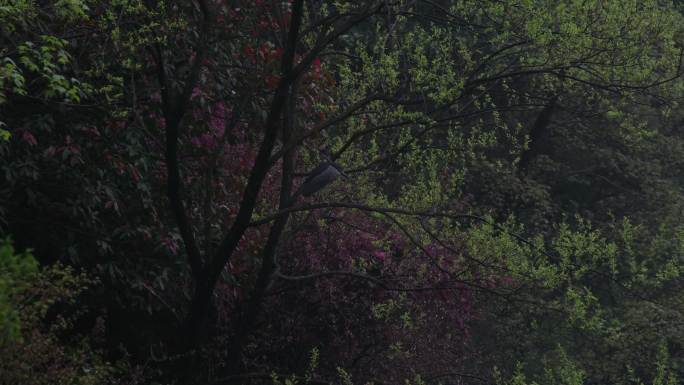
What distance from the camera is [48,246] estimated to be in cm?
712

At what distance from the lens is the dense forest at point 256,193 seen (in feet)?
20.9

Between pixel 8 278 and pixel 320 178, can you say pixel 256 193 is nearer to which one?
pixel 320 178

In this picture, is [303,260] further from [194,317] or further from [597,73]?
[597,73]

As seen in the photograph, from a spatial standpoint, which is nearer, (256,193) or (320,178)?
(256,193)

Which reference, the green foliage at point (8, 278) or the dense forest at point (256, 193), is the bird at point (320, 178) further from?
the green foliage at point (8, 278)

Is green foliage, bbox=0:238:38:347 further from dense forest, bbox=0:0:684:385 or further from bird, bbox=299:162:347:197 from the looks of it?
bird, bbox=299:162:347:197

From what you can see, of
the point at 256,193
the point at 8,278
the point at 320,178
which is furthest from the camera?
the point at 320,178

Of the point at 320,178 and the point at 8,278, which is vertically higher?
the point at 320,178

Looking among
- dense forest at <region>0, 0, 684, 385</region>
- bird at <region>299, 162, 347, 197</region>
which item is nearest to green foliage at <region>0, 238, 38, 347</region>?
dense forest at <region>0, 0, 684, 385</region>

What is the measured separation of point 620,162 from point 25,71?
1229 centimetres

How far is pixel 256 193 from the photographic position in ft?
21.9

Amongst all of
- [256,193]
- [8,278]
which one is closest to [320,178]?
[256,193]

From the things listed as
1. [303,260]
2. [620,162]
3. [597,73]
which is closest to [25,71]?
[303,260]

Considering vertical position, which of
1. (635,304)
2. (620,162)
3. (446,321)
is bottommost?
(446,321)
